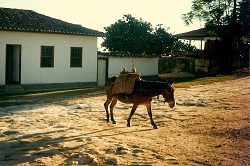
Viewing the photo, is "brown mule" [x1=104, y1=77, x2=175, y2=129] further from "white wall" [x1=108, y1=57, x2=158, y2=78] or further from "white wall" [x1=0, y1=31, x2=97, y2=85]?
"white wall" [x1=108, y1=57, x2=158, y2=78]

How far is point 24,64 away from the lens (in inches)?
814

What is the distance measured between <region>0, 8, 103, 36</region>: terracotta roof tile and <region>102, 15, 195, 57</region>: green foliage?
7551 millimetres

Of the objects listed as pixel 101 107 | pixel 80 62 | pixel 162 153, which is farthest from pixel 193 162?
pixel 80 62

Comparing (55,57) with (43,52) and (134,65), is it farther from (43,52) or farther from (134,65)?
(134,65)

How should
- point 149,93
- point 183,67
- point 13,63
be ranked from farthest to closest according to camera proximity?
point 183,67, point 13,63, point 149,93

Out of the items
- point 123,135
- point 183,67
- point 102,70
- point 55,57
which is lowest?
point 123,135

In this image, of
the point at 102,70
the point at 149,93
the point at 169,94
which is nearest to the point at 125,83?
the point at 149,93

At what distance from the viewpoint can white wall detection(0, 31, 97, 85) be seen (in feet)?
66.3

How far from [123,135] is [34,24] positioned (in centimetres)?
1417

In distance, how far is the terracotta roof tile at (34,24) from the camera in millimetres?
19953

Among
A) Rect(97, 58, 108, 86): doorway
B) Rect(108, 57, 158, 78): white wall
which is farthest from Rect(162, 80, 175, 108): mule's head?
Rect(108, 57, 158, 78): white wall

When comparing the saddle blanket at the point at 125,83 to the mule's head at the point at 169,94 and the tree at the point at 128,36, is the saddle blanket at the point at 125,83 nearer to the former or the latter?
the mule's head at the point at 169,94

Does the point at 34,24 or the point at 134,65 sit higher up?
the point at 34,24

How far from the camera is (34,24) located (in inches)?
837
